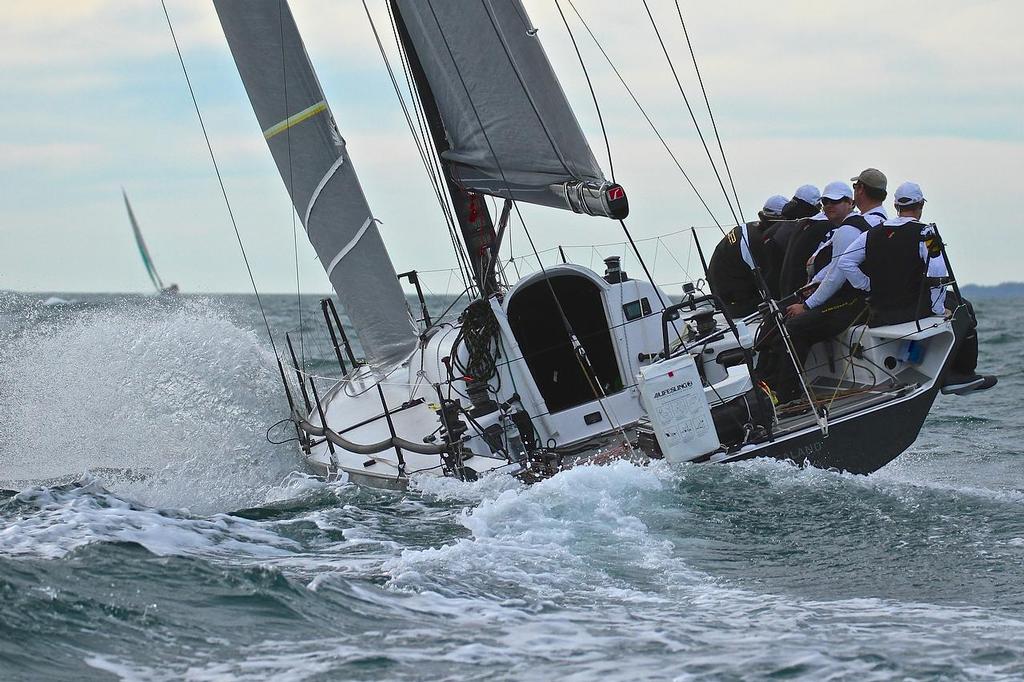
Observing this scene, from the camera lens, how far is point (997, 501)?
24.4ft

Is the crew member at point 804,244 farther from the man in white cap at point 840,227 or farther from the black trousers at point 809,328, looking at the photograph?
the black trousers at point 809,328

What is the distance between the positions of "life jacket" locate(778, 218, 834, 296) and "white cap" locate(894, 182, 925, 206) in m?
0.72

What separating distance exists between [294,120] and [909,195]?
18.3ft

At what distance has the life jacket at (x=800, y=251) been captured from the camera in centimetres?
965

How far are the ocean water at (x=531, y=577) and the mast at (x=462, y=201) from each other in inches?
88.2

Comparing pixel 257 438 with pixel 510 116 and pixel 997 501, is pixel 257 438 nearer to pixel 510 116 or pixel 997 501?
pixel 510 116

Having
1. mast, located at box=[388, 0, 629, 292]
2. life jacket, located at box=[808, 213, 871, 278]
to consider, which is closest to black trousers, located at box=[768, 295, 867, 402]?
life jacket, located at box=[808, 213, 871, 278]

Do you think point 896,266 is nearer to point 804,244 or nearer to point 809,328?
point 809,328

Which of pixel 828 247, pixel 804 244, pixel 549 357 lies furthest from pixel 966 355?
pixel 549 357

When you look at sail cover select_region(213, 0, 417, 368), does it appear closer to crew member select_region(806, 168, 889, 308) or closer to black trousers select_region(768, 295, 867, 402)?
black trousers select_region(768, 295, 867, 402)

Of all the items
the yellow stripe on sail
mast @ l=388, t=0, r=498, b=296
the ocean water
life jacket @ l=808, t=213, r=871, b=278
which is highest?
the yellow stripe on sail

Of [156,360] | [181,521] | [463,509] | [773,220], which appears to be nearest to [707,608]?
[463,509]

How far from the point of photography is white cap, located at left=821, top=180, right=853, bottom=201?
30.6 ft

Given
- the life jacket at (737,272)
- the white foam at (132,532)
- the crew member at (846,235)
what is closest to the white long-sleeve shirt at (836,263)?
the crew member at (846,235)
